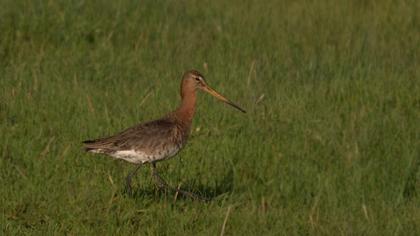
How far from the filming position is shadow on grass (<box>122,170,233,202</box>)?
865 cm

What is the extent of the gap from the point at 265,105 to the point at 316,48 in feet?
6.73

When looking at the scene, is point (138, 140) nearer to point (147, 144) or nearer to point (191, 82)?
point (147, 144)

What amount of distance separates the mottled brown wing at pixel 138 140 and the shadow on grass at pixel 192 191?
375 millimetres

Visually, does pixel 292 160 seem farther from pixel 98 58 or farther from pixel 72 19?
pixel 72 19

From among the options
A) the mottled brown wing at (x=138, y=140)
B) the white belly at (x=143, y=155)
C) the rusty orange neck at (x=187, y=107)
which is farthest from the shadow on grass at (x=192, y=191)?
the rusty orange neck at (x=187, y=107)

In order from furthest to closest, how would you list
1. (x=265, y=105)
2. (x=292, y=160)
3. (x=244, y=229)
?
1. (x=265, y=105)
2. (x=292, y=160)
3. (x=244, y=229)

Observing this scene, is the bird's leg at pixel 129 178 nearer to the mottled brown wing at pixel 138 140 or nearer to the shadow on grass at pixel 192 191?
the shadow on grass at pixel 192 191

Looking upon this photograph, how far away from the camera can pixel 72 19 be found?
12.3 meters

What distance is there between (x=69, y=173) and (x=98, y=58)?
3.05 meters

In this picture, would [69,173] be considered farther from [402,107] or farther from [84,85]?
[402,107]

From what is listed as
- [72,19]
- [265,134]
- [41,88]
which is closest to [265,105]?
[265,134]

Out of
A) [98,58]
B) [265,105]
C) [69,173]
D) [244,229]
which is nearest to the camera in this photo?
[244,229]

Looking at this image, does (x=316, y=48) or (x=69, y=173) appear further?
(x=316, y=48)

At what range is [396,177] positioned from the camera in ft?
30.7
